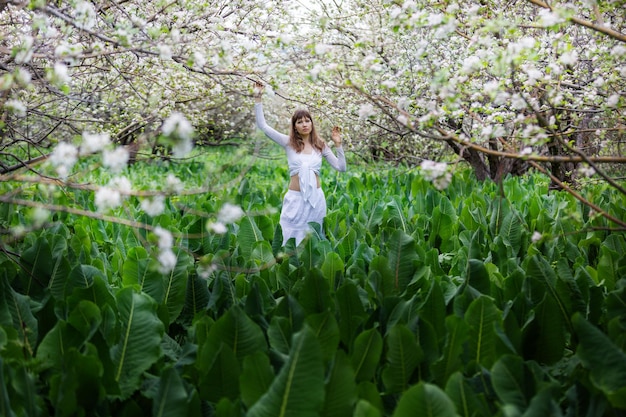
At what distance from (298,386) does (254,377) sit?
10.0 inches

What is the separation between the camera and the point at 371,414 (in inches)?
71.4

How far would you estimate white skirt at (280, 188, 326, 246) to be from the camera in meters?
6.26

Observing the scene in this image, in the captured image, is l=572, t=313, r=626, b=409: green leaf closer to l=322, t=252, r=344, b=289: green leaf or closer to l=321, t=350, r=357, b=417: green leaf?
l=321, t=350, r=357, b=417: green leaf

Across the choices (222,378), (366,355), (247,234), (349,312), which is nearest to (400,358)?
(366,355)

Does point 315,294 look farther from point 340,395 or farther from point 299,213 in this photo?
point 299,213

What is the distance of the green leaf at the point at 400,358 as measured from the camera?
231 cm

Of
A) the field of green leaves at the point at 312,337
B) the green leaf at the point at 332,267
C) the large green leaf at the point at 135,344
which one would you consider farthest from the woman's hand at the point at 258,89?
the large green leaf at the point at 135,344

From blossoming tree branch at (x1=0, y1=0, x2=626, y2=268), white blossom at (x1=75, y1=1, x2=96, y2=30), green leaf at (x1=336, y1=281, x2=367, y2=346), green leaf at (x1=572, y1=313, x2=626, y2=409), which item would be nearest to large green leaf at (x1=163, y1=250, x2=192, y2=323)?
blossoming tree branch at (x1=0, y1=0, x2=626, y2=268)

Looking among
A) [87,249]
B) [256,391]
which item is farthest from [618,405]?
[87,249]

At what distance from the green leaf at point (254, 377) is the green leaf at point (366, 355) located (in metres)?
0.43

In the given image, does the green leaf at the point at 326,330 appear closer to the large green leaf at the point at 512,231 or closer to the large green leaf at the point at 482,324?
the large green leaf at the point at 482,324

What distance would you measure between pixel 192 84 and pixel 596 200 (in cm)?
431

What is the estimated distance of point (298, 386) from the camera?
74.2 inches

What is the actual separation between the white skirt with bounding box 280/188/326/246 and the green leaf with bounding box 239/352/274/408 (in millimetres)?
4108
